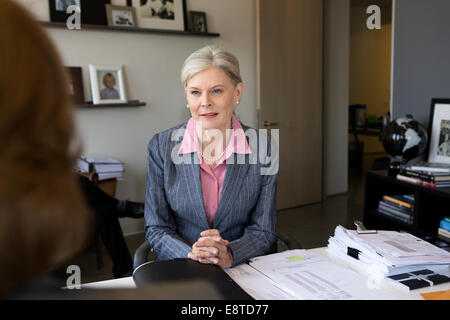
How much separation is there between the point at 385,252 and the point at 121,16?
323cm

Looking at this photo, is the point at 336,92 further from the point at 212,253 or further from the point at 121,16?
the point at 212,253

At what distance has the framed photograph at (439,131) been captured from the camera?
289cm

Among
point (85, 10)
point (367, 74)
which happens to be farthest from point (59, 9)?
point (367, 74)

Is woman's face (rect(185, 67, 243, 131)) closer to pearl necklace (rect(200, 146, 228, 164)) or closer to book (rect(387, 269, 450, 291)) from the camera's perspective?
pearl necklace (rect(200, 146, 228, 164))

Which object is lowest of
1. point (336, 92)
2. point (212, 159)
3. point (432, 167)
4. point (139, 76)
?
point (432, 167)

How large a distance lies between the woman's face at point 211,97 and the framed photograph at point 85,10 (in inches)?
90.4

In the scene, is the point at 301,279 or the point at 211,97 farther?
the point at 211,97

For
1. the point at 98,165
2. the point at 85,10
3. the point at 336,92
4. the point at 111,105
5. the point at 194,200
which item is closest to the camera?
the point at 194,200

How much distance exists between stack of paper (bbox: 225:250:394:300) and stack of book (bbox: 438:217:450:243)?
4.86ft

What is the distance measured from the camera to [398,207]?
2.86 metres

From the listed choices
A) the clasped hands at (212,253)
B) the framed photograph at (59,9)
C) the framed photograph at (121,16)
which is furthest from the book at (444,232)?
the framed photograph at (59,9)

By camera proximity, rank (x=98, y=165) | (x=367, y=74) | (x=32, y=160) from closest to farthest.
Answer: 1. (x=32, y=160)
2. (x=98, y=165)
3. (x=367, y=74)
